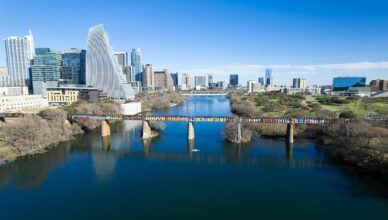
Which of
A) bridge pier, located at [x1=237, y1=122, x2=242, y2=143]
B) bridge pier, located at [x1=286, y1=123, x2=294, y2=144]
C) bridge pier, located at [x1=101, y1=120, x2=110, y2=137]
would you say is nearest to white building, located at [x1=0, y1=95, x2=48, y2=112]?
bridge pier, located at [x1=101, y1=120, x2=110, y2=137]

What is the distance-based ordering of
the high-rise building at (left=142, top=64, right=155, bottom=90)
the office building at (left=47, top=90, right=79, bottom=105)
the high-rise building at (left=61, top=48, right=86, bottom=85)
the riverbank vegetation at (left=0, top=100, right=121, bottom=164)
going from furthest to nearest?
the high-rise building at (left=142, top=64, right=155, bottom=90) < the high-rise building at (left=61, top=48, right=86, bottom=85) < the office building at (left=47, top=90, right=79, bottom=105) < the riverbank vegetation at (left=0, top=100, right=121, bottom=164)

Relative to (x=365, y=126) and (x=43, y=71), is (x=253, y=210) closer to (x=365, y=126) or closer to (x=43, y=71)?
(x=365, y=126)

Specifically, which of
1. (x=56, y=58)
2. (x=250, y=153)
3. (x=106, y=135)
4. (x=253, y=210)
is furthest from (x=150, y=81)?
(x=253, y=210)

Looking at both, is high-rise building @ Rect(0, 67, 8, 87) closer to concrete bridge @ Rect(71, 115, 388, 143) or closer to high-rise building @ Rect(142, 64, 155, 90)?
concrete bridge @ Rect(71, 115, 388, 143)

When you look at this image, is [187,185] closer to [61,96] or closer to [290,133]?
[290,133]

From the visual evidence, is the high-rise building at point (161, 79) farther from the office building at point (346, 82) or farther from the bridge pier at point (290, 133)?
the bridge pier at point (290, 133)

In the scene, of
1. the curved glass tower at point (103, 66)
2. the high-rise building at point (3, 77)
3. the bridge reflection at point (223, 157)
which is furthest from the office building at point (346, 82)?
the high-rise building at point (3, 77)
